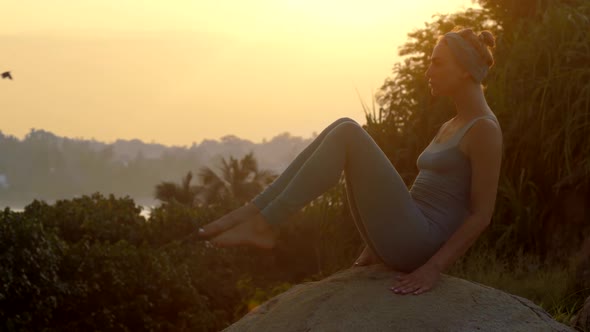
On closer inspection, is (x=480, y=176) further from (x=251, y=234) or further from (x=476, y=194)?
(x=251, y=234)

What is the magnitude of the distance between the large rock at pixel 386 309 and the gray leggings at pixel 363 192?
0.21 m

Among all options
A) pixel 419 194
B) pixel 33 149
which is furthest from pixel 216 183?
pixel 33 149

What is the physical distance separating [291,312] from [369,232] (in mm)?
722

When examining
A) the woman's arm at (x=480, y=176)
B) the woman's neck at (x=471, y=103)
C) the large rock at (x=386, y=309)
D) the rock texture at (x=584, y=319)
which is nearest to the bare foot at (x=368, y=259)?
the large rock at (x=386, y=309)

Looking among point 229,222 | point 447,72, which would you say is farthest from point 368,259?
point 447,72

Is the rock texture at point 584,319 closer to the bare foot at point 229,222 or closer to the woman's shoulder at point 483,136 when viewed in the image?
the woman's shoulder at point 483,136

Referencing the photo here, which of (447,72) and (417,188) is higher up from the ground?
(447,72)

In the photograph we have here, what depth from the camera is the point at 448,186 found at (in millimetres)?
5172

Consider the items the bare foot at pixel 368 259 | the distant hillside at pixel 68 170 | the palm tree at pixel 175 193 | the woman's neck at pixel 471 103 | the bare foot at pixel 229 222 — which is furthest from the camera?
the distant hillside at pixel 68 170

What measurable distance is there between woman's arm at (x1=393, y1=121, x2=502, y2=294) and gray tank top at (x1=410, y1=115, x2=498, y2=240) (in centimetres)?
7

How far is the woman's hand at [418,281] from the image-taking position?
15.9ft

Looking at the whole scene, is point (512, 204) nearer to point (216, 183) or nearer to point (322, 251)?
point (322, 251)

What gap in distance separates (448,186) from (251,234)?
49.4 inches

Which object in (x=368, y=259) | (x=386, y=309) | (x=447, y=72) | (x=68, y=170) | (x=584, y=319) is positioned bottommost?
(x=584, y=319)
